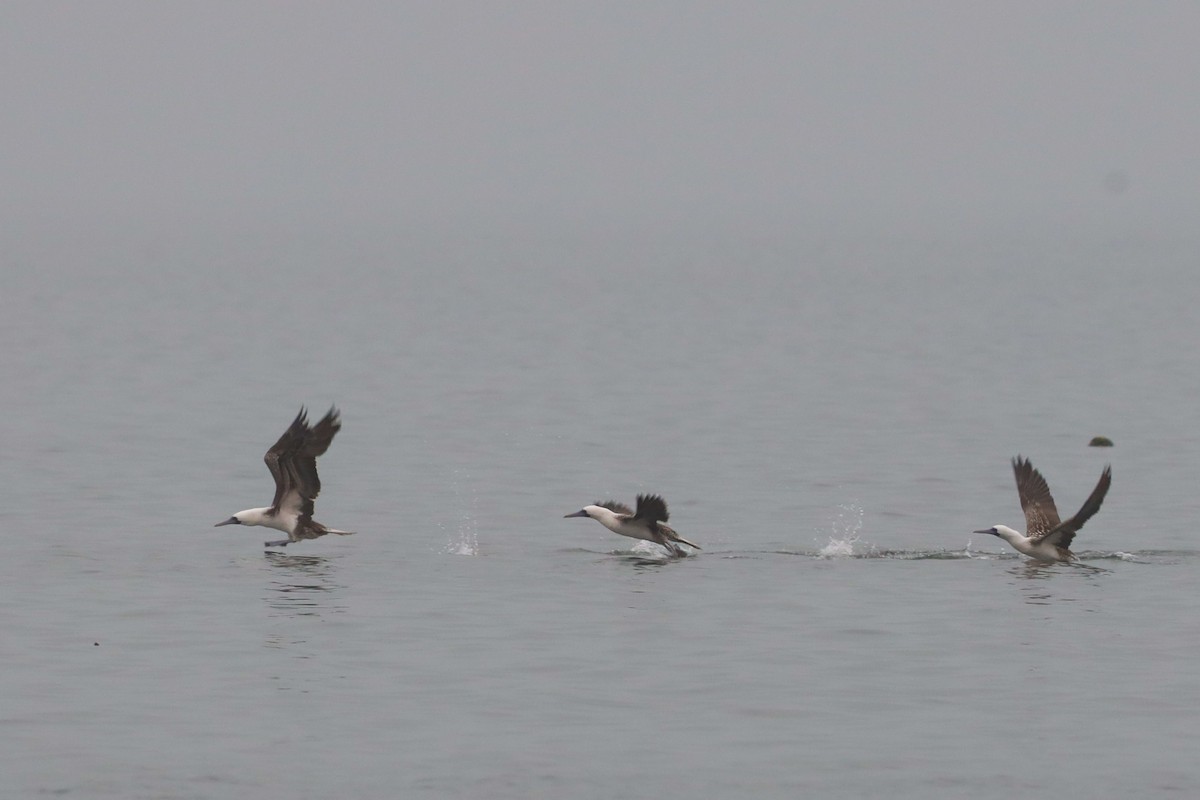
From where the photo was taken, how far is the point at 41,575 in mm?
28484

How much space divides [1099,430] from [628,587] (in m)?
22.0

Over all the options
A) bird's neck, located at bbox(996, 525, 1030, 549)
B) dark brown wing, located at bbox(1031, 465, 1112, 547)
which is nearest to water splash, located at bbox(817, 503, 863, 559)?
bird's neck, located at bbox(996, 525, 1030, 549)

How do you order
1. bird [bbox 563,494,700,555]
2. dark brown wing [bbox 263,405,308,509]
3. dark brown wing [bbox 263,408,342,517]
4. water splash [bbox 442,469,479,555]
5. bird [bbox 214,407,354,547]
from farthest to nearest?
1. water splash [bbox 442,469,479,555]
2. bird [bbox 563,494,700,555]
3. dark brown wing [bbox 263,405,308,509]
4. bird [bbox 214,407,354,547]
5. dark brown wing [bbox 263,408,342,517]

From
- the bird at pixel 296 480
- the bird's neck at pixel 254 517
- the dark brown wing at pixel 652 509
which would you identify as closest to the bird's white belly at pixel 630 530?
the dark brown wing at pixel 652 509

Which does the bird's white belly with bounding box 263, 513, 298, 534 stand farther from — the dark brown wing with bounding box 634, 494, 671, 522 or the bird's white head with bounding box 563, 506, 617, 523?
the dark brown wing with bounding box 634, 494, 671, 522

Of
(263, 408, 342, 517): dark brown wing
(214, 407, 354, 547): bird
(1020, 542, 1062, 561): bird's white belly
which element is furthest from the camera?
(1020, 542, 1062, 561): bird's white belly

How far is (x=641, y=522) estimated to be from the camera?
99.0 feet

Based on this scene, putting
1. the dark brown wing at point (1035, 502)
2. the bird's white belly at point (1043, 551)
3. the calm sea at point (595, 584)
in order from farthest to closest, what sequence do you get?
the dark brown wing at point (1035, 502) → the bird's white belly at point (1043, 551) → the calm sea at point (595, 584)

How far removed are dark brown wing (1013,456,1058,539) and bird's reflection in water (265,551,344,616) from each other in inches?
356

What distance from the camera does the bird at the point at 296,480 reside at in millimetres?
29125

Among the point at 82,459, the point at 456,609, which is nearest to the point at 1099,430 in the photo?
the point at 82,459

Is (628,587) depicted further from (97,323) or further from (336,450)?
(97,323)

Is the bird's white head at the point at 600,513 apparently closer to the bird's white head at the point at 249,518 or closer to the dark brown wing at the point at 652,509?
the dark brown wing at the point at 652,509

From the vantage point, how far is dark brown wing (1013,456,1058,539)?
98.9 ft
